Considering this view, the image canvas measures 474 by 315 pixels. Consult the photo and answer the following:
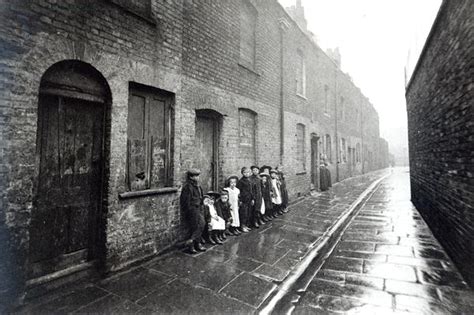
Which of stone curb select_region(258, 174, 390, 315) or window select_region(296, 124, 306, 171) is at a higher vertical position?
window select_region(296, 124, 306, 171)

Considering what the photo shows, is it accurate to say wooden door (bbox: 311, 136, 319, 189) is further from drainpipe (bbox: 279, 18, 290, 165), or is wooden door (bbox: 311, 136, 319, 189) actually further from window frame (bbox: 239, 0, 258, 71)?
window frame (bbox: 239, 0, 258, 71)

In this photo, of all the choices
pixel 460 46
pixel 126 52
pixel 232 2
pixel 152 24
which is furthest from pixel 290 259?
pixel 232 2

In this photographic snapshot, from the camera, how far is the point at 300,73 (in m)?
12.2

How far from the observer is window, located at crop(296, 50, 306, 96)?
11836 mm

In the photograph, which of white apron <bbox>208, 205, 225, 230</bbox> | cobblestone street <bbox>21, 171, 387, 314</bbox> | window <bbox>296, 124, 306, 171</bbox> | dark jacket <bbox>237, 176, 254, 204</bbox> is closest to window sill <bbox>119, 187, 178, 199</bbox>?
white apron <bbox>208, 205, 225, 230</bbox>

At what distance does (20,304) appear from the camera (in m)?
2.97

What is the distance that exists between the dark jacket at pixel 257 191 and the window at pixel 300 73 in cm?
663

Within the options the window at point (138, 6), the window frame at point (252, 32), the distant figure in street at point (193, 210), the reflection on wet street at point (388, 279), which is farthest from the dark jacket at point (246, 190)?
the window at point (138, 6)

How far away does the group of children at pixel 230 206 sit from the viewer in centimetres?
491

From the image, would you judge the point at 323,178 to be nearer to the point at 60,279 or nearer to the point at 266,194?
the point at 266,194

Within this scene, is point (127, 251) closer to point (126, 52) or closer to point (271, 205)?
point (126, 52)

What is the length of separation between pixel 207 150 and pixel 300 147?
648 cm

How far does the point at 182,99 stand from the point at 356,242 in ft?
16.3

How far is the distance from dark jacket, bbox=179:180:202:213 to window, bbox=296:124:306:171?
23.6 ft
